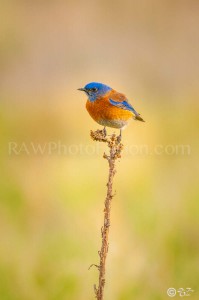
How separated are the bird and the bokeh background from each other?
1.97ft

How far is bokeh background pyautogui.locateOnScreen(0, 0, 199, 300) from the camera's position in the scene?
11.9 feet

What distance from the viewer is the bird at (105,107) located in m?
4.18

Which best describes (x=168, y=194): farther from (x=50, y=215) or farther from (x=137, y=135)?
(x=137, y=135)

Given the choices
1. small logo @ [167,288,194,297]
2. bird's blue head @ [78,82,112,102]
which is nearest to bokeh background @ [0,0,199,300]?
small logo @ [167,288,194,297]

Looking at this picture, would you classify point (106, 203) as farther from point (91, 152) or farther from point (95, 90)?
point (91, 152)

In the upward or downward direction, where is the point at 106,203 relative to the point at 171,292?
upward

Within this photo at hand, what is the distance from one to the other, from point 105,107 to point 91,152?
56.5 inches

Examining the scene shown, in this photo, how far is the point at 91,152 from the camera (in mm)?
5605

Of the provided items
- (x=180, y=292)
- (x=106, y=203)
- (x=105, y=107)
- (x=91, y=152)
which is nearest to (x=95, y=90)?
(x=105, y=107)

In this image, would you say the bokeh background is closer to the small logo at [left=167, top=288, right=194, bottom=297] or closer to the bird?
the small logo at [left=167, top=288, right=194, bottom=297]

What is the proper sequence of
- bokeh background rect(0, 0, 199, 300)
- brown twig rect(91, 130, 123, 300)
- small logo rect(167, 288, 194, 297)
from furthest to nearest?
bokeh background rect(0, 0, 199, 300), small logo rect(167, 288, 194, 297), brown twig rect(91, 130, 123, 300)

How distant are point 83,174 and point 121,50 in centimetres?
531

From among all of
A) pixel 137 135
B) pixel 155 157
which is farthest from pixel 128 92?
pixel 155 157

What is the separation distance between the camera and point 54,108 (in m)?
6.82
